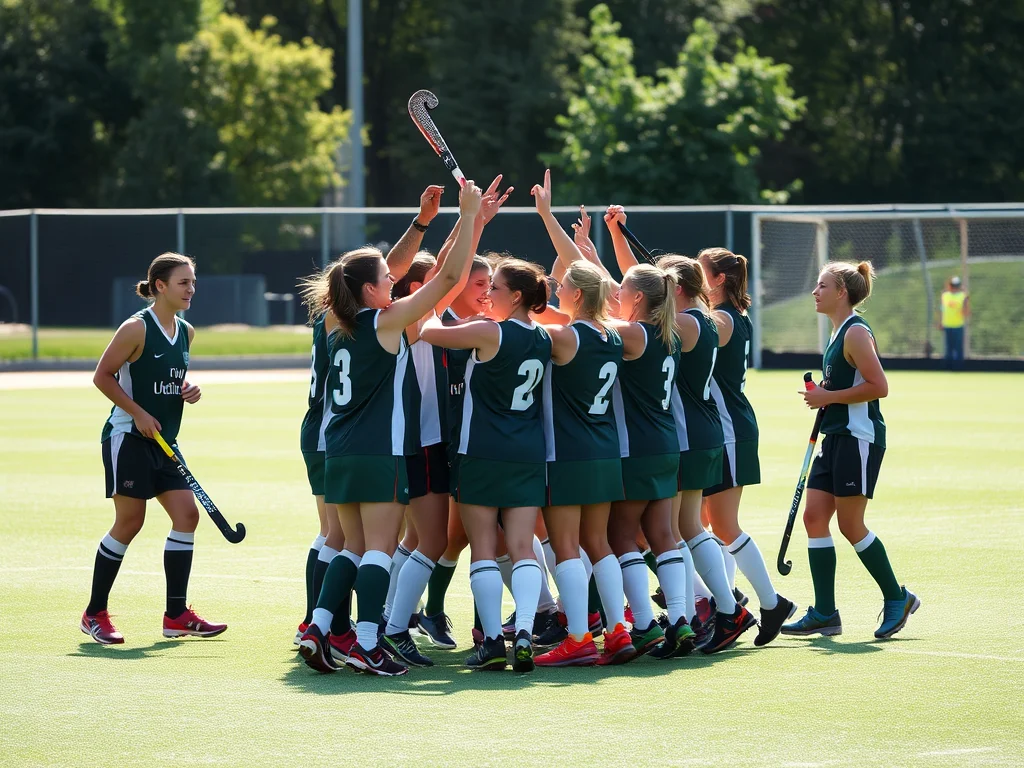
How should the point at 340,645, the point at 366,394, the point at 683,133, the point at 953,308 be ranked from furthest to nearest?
the point at 683,133 < the point at 953,308 < the point at 340,645 < the point at 366,394

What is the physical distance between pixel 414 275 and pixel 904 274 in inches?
907

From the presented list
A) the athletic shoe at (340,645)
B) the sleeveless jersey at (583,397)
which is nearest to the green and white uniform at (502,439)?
the sleeveless jersey at (583,397)

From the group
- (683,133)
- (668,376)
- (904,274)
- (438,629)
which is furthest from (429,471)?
(683,133)

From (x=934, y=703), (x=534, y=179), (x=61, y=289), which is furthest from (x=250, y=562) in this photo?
(x=534, y=179)

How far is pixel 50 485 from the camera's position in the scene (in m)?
13.7

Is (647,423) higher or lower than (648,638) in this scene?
higher

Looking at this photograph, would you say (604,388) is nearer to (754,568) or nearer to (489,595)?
(489,595)

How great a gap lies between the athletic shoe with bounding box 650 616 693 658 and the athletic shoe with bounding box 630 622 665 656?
2.2 inches

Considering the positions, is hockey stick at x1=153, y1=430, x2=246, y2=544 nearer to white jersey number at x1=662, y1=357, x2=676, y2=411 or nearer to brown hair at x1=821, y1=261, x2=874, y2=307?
white jersey number at x1=662, y1=357, x2=676, y2=411

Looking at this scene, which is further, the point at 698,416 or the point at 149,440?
the point at 149,440

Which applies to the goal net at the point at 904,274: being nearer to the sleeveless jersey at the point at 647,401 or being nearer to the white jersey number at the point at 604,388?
the sleeveless jersey at the point at 647,401

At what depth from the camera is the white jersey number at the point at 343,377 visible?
23.0 feet

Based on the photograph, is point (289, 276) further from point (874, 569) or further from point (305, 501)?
point (874, 569)

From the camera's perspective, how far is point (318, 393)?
760 cm
